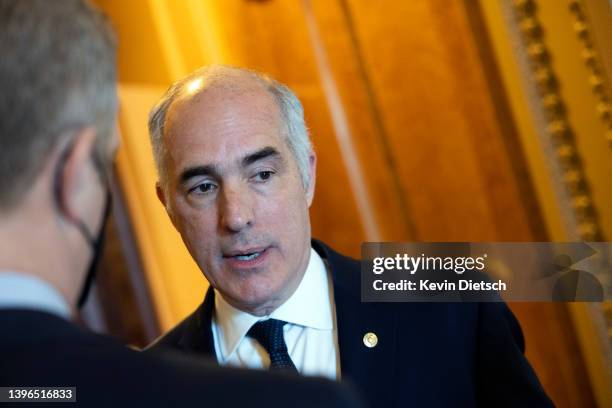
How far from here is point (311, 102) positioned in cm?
345

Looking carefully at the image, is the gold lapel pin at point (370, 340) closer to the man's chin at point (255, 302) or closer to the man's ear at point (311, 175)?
the man's chin at point (255, 302)

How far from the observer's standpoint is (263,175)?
171 cm

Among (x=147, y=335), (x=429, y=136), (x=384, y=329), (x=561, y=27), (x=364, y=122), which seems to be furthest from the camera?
(x=147, y=335)

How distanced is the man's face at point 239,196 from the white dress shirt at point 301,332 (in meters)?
0.03

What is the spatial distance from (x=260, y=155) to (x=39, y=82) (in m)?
0.83

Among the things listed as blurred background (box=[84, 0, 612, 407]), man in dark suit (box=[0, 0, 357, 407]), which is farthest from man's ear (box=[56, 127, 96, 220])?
blurred background (box=[84, 0, 612, 407])

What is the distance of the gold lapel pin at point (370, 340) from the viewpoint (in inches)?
65.7

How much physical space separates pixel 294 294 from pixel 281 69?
6.48 feet

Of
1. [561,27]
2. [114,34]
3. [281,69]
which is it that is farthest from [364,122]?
[114,34]

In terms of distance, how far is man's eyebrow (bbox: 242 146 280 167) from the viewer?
5.53ft

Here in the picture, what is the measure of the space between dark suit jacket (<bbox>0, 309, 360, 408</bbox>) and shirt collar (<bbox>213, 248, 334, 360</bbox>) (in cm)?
85

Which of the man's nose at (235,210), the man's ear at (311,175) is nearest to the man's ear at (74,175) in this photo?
the man's nose at (235,210)

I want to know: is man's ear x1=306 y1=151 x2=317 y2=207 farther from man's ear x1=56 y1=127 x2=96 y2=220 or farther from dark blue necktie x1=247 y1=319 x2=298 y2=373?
man's ear x1=56 y1=127 x2=96 y2=220

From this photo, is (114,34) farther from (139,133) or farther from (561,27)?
(139,133)
